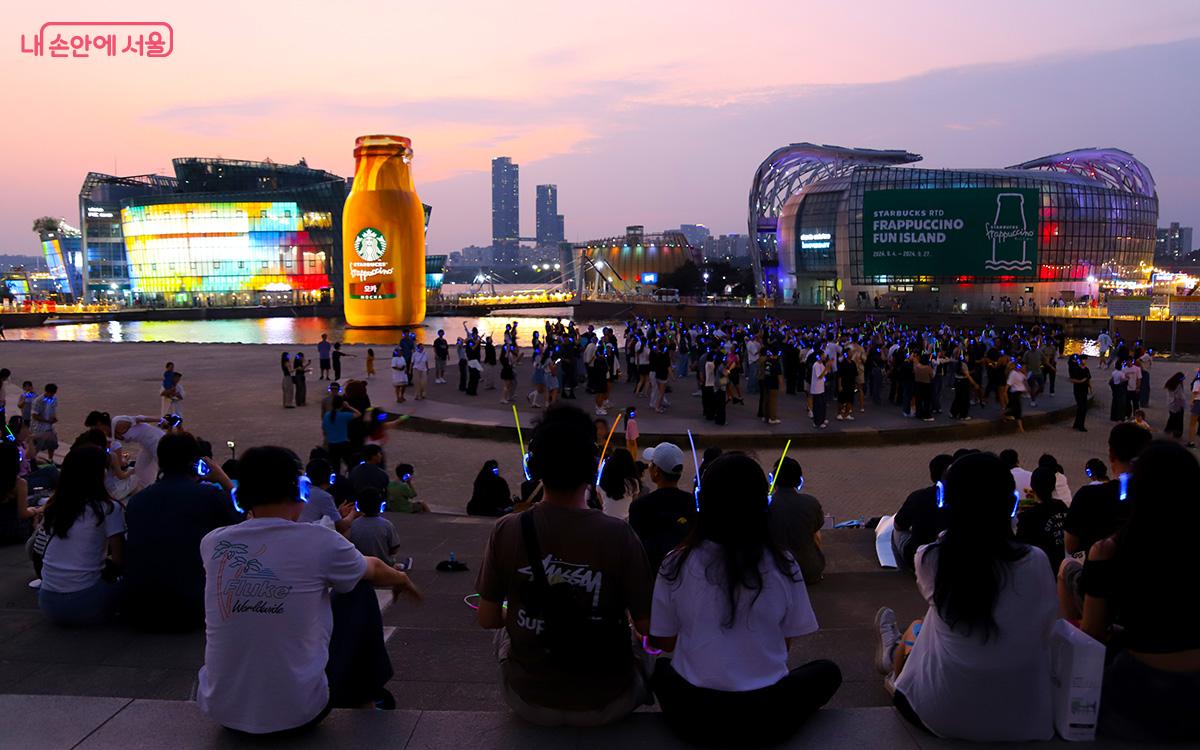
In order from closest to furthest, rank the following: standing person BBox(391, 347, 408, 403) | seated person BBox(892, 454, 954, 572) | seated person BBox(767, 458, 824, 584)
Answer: seated person BBox(767, 458, 824, 584), seated person BBox(892, 454, 954, 572), standing person BBox(391, 347, 408, 403)

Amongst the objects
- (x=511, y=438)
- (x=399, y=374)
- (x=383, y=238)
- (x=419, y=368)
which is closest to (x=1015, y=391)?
(x=511, y=438)

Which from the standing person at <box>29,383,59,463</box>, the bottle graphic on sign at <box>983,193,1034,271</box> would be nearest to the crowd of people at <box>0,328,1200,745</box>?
the standing person at <box>29,383,59,463</box>

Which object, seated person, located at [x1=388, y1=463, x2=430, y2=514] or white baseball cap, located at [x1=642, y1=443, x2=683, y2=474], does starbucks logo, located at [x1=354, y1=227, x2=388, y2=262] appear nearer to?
seated person, located at [x1=388, y1=463, x2=430, y2=514]

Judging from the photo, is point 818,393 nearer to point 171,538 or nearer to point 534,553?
point 171,538

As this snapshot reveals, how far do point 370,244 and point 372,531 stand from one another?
59286mm

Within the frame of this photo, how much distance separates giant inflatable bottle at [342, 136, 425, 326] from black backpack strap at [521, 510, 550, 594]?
61.1 metres

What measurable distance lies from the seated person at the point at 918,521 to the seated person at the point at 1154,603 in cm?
308

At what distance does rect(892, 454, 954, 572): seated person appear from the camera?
6504 mm

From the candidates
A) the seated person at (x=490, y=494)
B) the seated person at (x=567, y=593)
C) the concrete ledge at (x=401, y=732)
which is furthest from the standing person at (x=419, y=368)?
the seated person at (x=567, y=593)

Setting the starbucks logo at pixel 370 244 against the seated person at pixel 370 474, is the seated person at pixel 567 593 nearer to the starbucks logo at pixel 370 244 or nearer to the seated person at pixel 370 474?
the seated person at pixel 370 474

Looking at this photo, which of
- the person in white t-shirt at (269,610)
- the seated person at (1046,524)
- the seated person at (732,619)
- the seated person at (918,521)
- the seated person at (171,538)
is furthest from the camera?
the seated person at (918,521)

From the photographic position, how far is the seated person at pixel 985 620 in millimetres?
3023

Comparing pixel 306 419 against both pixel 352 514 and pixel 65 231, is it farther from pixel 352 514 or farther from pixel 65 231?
pixel 65 231

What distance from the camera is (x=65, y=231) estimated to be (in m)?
119
